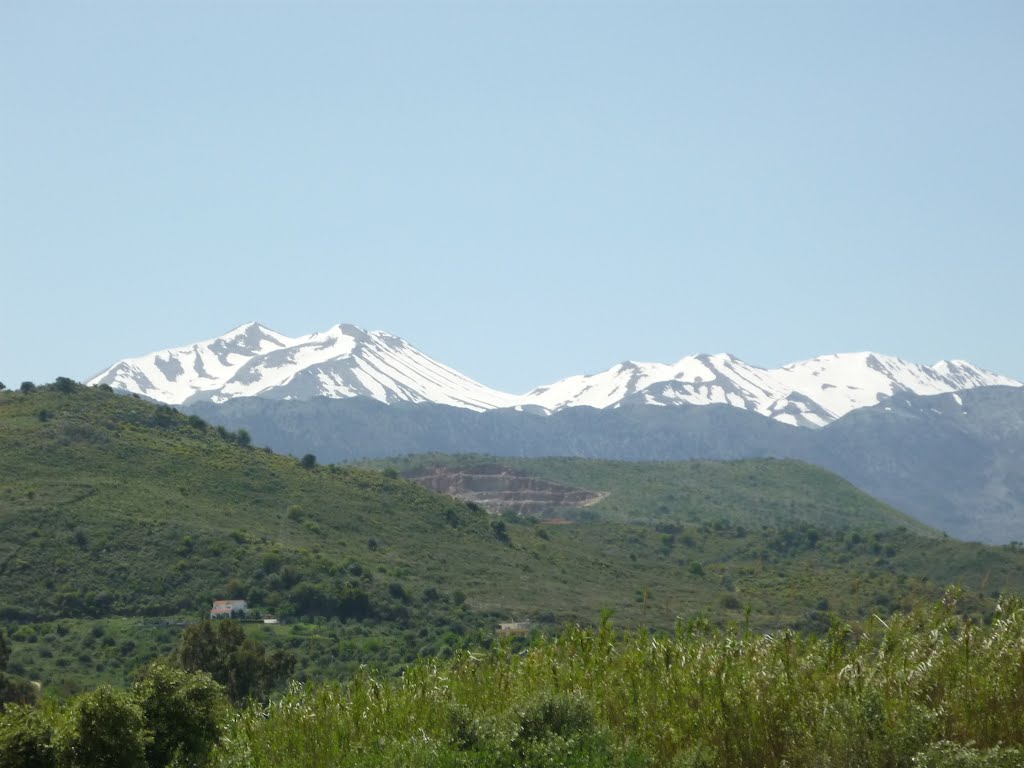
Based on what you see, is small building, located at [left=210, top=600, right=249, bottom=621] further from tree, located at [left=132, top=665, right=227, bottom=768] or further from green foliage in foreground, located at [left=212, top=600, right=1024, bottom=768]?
green foliage in foreground, located at [left=212, top=600, right=1024, bottom=768]

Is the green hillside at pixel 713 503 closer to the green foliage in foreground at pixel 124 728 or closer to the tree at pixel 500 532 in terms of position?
the tree at pixel 500 532

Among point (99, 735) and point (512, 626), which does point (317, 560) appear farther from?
point (99, 735)

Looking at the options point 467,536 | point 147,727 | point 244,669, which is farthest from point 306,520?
point 147,727

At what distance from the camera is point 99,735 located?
715 inches

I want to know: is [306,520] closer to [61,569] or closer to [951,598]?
[61,569]

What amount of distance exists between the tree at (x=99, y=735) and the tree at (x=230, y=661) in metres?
28.4

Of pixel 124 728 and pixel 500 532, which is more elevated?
pixel 124 728

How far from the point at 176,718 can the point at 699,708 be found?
25.4 feet

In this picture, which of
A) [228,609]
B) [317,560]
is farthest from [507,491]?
[228,609]

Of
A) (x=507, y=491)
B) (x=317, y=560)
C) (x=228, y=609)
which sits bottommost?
(x=228, y=609)

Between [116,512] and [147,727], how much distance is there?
2843 inches

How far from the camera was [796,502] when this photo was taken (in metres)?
191

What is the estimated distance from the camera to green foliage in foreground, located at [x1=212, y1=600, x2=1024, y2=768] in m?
16.1

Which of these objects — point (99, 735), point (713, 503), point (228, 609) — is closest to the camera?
point (99, 735)
